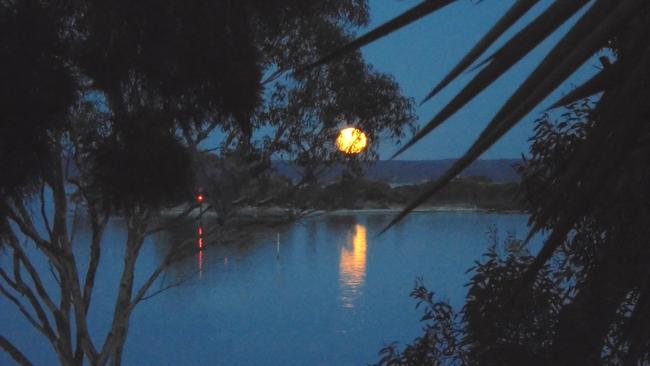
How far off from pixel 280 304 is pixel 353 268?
3277 millimetres

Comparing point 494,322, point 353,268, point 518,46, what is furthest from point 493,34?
point 353,268

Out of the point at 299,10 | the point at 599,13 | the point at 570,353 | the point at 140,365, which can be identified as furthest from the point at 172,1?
the point at 140,365

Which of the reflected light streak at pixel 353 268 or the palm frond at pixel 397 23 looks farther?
the reflected light streak at pixel 353 268

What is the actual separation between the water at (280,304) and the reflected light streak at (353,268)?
5 cm

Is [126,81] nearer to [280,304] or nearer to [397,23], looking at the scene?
[397,23]

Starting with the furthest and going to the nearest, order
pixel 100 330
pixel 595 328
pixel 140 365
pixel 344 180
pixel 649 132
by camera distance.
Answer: pixel 100 330 < pixel 140 365 < pixel 344 180 < pixel 595 328 < pixel 649 132

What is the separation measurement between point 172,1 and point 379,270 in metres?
14.1

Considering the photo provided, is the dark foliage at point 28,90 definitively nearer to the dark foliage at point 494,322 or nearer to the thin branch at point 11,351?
the dark foliage at point 494,322

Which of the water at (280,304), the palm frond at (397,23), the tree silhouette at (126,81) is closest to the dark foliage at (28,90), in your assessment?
the tree silhouette at (126,81)

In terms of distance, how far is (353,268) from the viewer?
1923 cm

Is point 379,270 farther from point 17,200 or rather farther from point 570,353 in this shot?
point 570,353

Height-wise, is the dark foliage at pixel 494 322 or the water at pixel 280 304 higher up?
the dark foliage at pixel 494 322

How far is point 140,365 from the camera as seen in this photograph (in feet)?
39.9

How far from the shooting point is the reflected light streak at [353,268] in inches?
647
